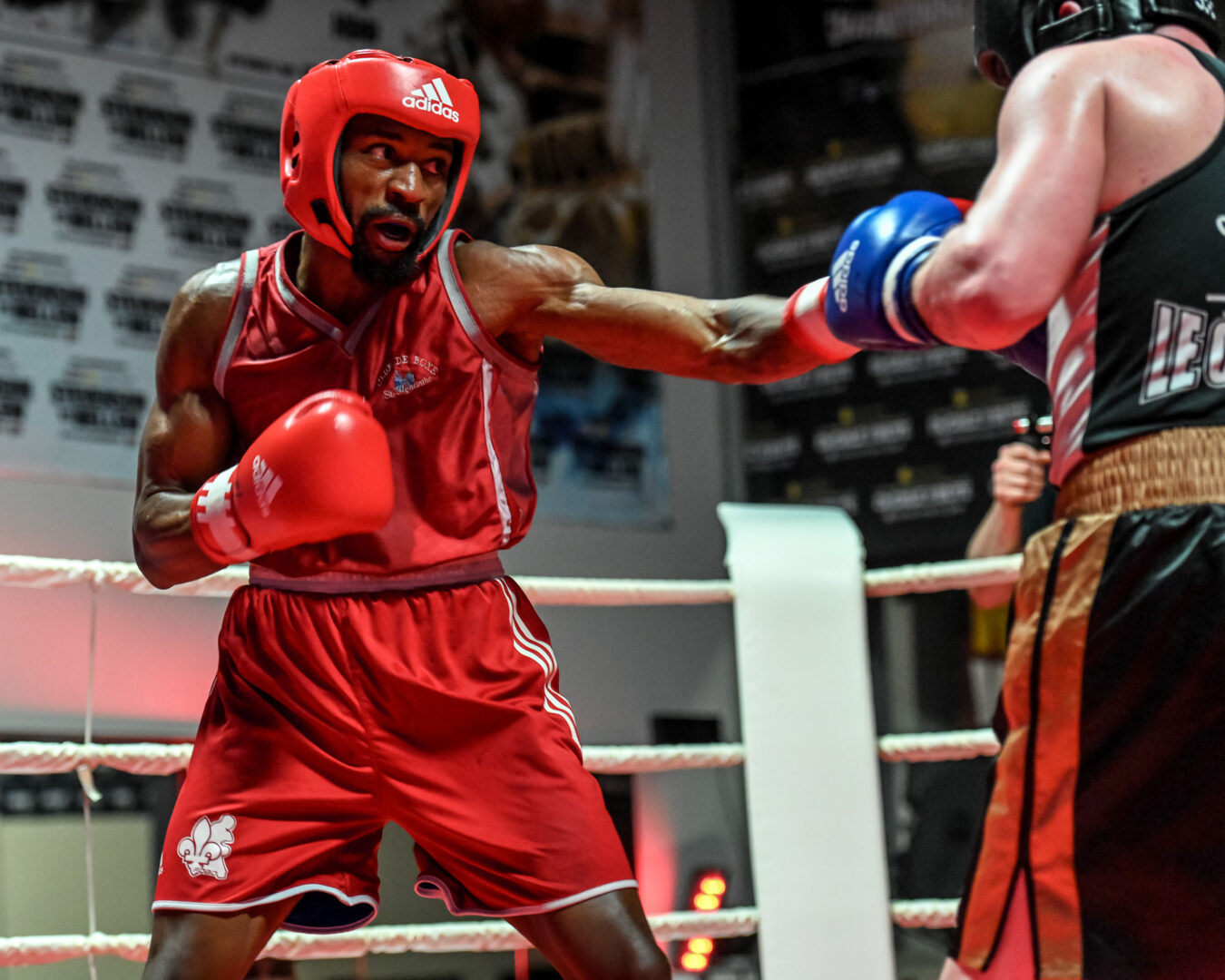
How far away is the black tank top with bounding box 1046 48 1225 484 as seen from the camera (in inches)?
52.4

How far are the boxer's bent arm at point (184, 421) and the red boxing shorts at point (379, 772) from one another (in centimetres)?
20

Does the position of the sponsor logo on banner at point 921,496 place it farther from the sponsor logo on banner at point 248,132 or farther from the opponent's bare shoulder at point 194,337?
the opponent's bare shoulder at point 194,337

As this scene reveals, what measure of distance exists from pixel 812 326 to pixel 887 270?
1.08ft

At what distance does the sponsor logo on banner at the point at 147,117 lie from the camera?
4.71 m

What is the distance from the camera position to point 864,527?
5.16 meters

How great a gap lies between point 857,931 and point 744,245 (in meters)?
3.64

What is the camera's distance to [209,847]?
1.61m

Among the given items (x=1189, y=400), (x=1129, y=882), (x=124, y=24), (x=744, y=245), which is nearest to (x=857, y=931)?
(x=1129, y=882)

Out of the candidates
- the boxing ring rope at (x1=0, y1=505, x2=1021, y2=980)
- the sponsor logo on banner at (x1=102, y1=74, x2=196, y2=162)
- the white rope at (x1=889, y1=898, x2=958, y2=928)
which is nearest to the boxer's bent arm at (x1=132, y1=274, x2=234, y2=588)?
the boxing ring rope at (x1=0, y1=505, x2=1021, y2=980)

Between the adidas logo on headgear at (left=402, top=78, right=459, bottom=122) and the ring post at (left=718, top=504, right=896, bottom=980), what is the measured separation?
0.94 meters

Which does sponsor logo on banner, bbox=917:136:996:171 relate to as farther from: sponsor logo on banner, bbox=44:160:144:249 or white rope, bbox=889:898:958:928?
white rope, bbox=889:898:958:928

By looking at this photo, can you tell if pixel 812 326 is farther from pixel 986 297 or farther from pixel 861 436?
pixel 861 436

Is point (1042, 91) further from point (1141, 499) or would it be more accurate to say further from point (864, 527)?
point (864, 527)

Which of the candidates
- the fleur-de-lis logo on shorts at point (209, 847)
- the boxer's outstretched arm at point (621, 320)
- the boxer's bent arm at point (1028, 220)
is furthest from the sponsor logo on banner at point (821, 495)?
the boxer's bent arm at point (1028, 220)
